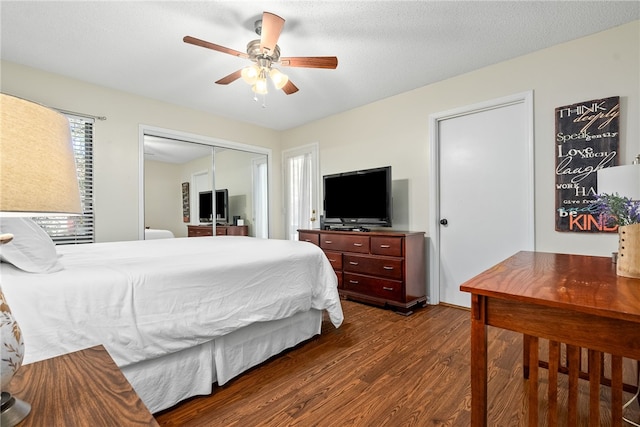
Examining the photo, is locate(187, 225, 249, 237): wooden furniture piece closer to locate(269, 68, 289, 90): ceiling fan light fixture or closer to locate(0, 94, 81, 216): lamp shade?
locate(269, 68, 289, 90): ceiling fan light fixture

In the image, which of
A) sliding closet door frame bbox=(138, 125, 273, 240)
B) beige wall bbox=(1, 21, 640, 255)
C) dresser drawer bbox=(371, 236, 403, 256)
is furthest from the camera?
sliding closet door frame bbox=(138, 125, 273, 240)

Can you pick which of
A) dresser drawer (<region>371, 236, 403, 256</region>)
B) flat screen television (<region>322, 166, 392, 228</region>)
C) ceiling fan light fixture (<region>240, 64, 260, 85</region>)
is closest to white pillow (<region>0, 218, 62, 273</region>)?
ceiling fan light fixture (<region>240, 64, 260, 85</region>)

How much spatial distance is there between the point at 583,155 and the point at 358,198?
2.15 meters

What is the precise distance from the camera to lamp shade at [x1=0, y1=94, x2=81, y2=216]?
52cm

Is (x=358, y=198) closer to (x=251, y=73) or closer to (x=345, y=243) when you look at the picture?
(x=345, y=243)

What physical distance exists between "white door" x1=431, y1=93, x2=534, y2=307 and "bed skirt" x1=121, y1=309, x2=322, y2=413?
1955 mm

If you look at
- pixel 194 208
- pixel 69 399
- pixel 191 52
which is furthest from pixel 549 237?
pixel 194 208

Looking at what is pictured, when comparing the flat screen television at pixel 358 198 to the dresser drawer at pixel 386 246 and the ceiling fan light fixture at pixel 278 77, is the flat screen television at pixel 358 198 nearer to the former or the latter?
the dresser drawer at pixel 386 246

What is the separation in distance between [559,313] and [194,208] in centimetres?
410

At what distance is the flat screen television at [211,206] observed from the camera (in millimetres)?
4227

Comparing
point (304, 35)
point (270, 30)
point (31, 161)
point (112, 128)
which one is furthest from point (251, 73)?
point (112, 128)

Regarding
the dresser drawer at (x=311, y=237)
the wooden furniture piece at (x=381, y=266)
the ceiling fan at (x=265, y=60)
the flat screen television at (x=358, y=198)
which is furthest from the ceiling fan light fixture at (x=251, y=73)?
the dresser drawer at (x=311, y=237)

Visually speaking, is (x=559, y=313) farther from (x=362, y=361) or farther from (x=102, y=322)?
(x=102, y=322)

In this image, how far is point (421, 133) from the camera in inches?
137
